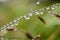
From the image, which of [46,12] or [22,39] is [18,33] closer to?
[22,39]

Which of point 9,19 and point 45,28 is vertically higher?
point 9,19

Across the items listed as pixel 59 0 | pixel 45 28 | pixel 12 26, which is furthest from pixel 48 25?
pixel 59 0

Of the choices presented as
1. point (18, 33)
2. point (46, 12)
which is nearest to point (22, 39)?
point (18, 33)

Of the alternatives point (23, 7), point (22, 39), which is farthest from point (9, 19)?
point (22, 39)

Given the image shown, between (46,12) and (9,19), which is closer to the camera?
(46,12)

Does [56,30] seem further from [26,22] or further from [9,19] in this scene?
[9,19]

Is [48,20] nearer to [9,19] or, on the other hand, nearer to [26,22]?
[26,22]

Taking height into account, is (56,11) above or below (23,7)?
below

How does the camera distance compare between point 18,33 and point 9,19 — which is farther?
point 9,19
